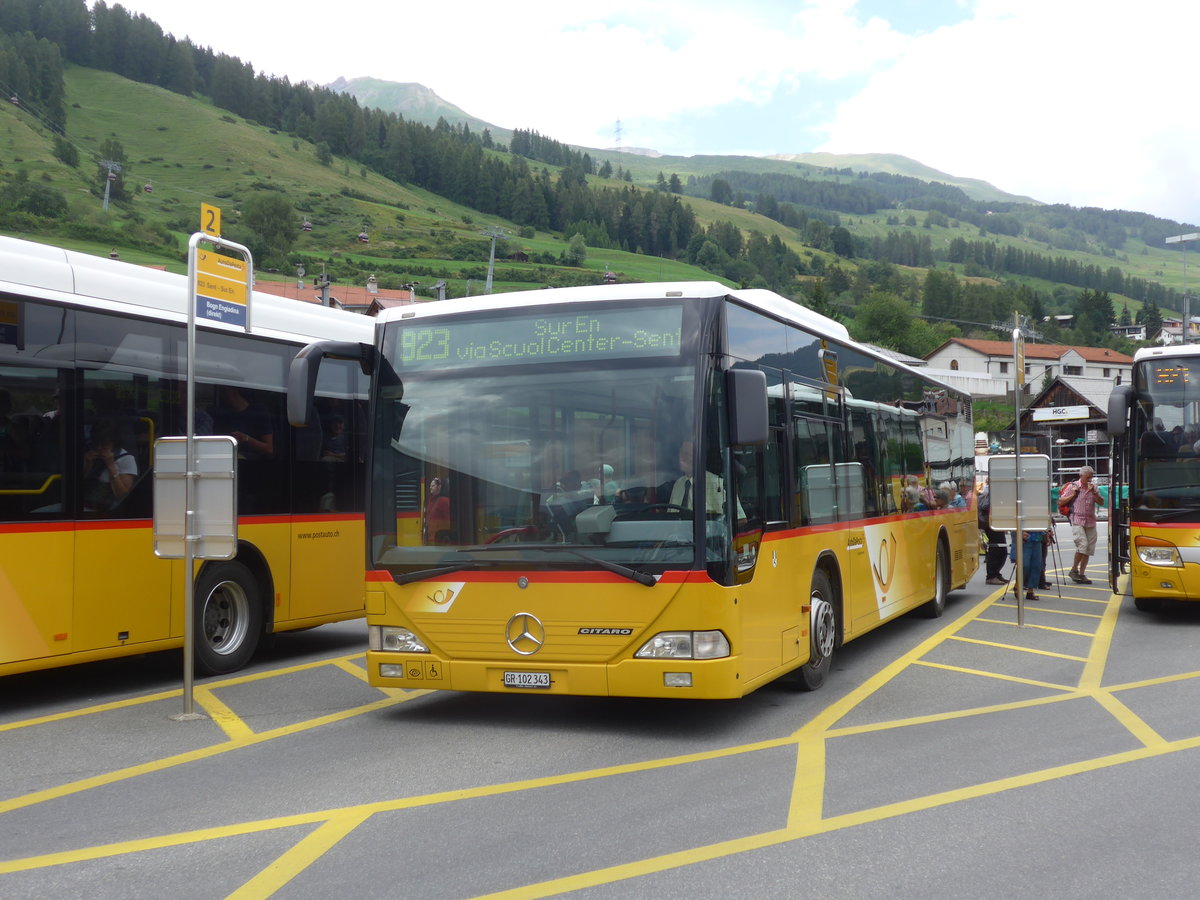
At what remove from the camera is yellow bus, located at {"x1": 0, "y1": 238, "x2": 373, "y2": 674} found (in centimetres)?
845

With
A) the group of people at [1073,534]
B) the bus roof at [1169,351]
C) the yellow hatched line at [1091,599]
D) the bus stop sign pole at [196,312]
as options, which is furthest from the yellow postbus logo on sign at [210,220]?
the yellow hatched line at [1091,599]

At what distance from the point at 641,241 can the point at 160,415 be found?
12515cm

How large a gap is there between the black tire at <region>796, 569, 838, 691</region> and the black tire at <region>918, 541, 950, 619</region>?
522cm

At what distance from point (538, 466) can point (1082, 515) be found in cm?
1471

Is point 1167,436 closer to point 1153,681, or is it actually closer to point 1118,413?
point 1118,413

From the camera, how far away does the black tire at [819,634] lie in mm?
9375

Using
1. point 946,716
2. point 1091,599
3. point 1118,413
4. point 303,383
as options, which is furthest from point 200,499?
point 1091,599

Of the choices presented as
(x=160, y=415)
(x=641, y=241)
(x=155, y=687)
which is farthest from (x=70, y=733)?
(x=641, y=241)

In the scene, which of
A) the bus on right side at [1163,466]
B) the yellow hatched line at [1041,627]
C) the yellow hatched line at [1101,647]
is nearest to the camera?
the yellow hatched line at [1101,647]

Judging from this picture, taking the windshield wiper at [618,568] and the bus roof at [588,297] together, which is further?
the bus roof at [588,297]

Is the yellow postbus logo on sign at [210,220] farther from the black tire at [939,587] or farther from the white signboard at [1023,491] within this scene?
the black tire at [939,587]

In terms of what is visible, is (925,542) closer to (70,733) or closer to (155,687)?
(155,687)

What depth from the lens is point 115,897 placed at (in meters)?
4.68

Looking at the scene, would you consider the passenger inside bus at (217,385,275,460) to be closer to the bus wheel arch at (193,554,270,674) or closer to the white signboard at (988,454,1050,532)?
the bus wheel arch at (193,554,270,674)
